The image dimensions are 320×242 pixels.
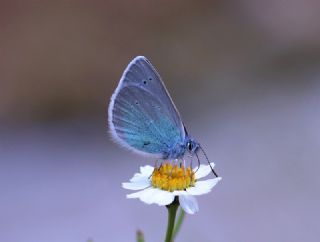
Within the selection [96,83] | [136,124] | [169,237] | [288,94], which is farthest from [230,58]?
[169,237]

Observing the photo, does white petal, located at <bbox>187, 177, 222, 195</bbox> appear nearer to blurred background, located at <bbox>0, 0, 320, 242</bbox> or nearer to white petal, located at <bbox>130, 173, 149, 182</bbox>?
white petal, located at <bbox>130, 173, 149, 182</bbox>

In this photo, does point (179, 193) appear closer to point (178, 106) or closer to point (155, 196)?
point (155, 196)

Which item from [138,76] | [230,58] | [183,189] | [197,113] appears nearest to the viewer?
[183,189]

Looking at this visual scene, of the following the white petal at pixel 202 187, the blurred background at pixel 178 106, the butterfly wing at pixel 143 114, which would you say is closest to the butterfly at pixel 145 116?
the butterfly wing at pixel 143 114

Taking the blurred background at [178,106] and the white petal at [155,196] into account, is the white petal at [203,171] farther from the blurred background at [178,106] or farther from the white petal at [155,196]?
the blurred background at [178,106]

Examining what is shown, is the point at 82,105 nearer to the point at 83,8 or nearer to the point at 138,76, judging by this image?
the point at 83,8

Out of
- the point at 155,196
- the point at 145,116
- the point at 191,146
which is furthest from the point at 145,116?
the point at 155,196

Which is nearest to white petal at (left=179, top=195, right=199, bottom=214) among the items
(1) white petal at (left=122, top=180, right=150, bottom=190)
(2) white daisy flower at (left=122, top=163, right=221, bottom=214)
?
(2) white daisy flower at (left=122, top=163, right=221, bottom=214)
